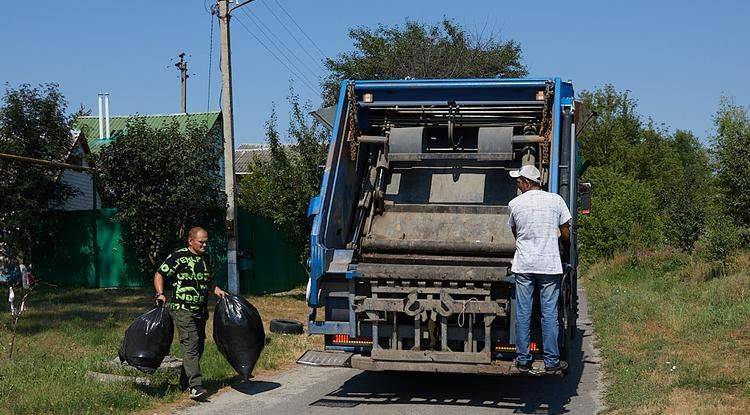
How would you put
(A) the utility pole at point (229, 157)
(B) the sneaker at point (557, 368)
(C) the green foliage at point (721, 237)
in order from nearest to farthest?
(B) the sneaker at point (557, 368) < (A) the utility pole at point (229, 157) < (C) the green foliage at point (721, 237)

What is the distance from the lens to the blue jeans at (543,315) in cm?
704

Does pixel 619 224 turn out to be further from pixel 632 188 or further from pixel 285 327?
pixel 285 327

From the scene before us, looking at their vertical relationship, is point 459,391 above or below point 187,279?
below

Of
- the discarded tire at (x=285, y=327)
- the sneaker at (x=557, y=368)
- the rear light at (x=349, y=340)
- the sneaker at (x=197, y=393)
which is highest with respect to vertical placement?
the rear light at (x=349, y=340)

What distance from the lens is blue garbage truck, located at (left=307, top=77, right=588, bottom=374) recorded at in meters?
7.30

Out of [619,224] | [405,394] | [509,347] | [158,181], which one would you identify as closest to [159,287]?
[405,394]

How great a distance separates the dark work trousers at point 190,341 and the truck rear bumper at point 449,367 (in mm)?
1421

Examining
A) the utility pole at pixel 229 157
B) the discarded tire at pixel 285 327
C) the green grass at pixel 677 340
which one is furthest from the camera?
the utility pole at pixel 229 157

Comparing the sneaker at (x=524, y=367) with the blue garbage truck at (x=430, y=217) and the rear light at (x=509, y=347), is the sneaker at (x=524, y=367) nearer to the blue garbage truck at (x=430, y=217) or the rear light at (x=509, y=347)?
the blue garbage truck at (x=430, y=217)

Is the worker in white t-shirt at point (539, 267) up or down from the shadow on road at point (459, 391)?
up

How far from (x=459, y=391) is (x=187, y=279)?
2.61 meters

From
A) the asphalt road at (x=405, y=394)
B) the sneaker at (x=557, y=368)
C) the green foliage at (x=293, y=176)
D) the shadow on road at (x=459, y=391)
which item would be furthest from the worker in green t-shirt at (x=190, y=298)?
the green foliage at (x=293, y=176)

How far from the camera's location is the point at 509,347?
739 cm

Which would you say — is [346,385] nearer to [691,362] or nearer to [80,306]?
[691,362]
